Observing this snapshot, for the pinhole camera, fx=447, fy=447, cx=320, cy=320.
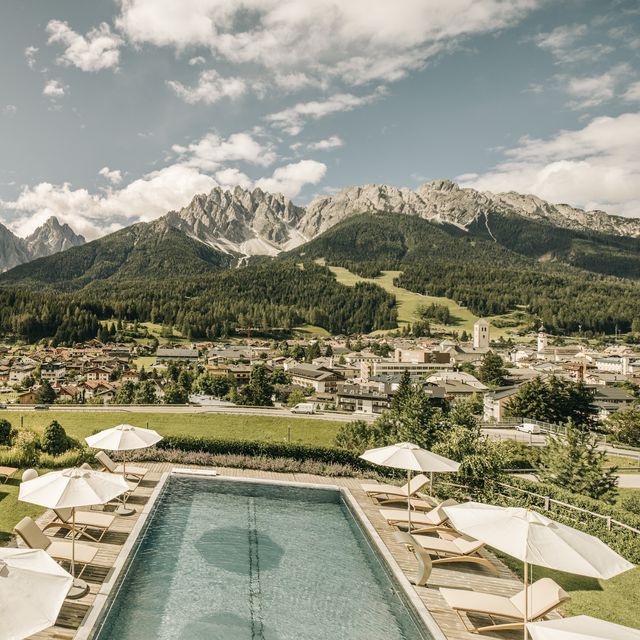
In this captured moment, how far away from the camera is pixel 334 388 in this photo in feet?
354

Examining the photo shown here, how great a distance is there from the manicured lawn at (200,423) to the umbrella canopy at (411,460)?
20.7 meters

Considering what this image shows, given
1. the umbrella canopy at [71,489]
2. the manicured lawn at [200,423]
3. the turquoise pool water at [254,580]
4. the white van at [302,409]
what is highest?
the umbrella canopy at [71,489]

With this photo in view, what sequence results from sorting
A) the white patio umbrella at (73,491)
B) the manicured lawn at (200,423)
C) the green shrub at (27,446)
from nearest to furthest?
the white patio umbrella at (73,491)
the green shrub at (27,446)
the manicured lawn at (200,423)

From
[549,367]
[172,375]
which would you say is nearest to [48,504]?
[172,375]

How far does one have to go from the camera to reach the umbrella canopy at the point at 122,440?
1570 centimetres

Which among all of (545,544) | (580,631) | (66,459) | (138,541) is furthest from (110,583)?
(66,459)

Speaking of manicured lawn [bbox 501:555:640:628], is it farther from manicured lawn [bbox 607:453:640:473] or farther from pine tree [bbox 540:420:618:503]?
manicured lawn [bbox 607:453:640:473]

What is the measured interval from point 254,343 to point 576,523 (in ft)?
485

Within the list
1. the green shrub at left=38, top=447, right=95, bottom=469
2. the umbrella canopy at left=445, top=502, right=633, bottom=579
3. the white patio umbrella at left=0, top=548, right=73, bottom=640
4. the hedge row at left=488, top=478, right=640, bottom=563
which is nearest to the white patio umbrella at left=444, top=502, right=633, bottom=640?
the umbrella canopy at left=445, top=502, right=633, bottom=579

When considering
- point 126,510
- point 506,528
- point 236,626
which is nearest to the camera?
point 506,528

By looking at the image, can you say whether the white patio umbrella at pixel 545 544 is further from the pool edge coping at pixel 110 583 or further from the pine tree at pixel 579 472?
the pine tree at pixel 579 472

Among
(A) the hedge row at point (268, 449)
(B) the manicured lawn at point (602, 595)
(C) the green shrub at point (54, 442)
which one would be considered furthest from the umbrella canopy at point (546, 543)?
(C) the green shrub at point (54, 442)

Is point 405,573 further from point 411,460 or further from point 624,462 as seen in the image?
point 624,462

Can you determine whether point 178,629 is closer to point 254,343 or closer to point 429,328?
point 254,343
